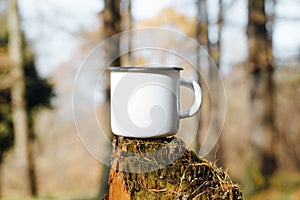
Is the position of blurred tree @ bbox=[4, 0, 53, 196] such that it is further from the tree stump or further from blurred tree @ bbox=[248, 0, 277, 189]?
the tree stump

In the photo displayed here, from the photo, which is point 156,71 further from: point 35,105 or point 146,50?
point 35,105

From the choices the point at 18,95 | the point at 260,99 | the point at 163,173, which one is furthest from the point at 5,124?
the point at 163,173

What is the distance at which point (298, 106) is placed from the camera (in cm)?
1022

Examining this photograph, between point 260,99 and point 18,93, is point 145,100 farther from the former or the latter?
point 18,93

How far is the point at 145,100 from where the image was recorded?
1.72m

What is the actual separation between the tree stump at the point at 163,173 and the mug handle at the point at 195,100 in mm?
132

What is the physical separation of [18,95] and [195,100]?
6.65m

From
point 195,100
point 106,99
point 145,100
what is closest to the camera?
point 145,100

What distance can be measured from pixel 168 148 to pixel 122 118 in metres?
0.24

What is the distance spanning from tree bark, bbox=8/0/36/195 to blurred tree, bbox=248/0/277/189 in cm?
420

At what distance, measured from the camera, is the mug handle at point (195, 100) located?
71.4 inches

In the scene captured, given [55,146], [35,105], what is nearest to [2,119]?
[35,105]

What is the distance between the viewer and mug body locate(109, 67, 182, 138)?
170 cm

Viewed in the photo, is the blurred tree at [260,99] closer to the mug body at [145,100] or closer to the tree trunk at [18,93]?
the tree trunk at [18,93]
